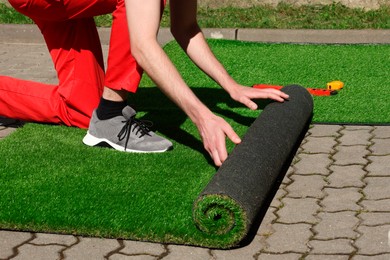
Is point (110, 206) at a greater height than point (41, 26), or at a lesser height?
lesser

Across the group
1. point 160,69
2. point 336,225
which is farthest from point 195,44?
point 336,225

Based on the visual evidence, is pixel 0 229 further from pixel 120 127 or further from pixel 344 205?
pixel 344 205

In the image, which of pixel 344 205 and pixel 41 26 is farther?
pixel 41 26

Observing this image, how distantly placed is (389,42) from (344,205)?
3.85 metres

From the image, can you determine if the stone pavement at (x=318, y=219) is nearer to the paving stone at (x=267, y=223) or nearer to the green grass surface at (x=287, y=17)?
the paving stone at (x=267, y=223)

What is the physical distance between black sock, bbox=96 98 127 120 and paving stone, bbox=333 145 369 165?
1.15 m

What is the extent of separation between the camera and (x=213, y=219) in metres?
3.83

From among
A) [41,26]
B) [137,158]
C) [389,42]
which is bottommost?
[389,42]

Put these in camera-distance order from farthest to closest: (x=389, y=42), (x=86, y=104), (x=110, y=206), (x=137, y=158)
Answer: (x=389, y=42) → (x=86, y=104) → (x=137, y=158) → (x=110, y=206)

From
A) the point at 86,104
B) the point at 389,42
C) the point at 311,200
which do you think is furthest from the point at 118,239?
the point at 389,42

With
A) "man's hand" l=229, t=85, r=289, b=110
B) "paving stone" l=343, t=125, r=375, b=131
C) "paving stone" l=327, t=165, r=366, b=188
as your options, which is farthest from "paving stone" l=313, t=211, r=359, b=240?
"paving stone" l=343, t=125, r=375, b=131

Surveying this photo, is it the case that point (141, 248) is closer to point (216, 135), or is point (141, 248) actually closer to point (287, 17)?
point (216, 135)

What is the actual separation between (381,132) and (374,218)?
4.37ft

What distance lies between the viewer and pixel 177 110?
19.3ft
